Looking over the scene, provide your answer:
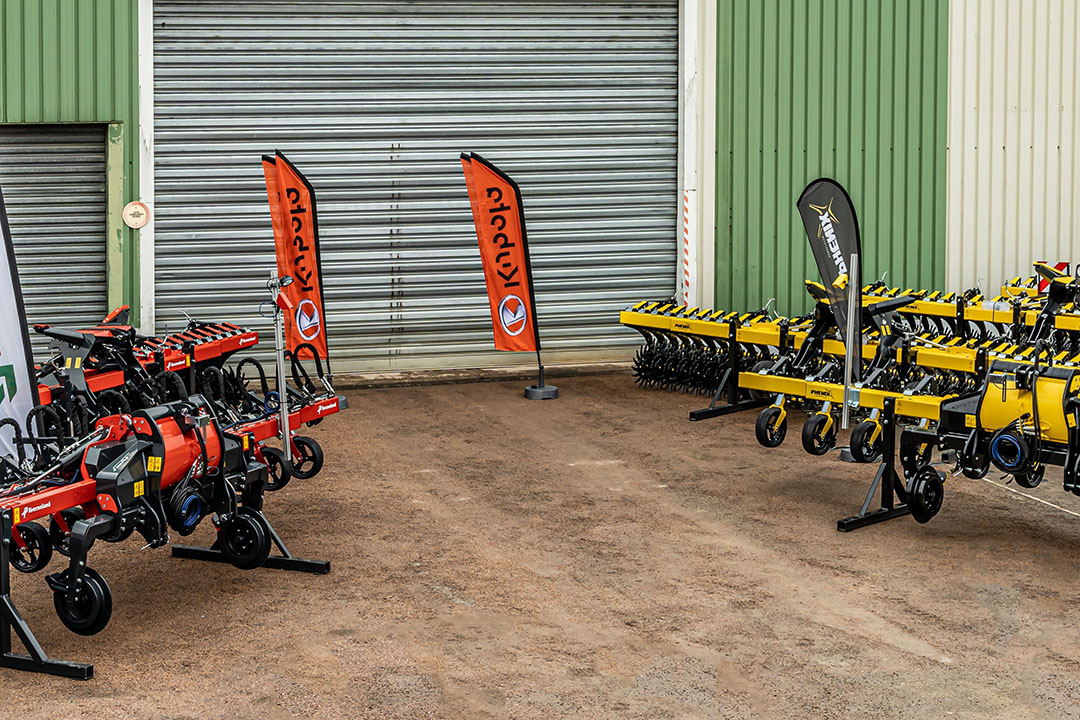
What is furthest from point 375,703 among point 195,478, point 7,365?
point 7,365

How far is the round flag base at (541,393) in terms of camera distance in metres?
12.6

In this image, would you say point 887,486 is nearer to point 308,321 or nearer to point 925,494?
point 925,494

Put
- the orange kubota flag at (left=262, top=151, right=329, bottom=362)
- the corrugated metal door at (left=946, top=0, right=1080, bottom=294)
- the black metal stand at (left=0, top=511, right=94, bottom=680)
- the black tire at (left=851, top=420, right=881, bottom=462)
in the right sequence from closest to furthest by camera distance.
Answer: the black metal stand at (left=0, top=511, right=94, bottom=680) < the black tire at (left=851, top=420, right=881, bottom=462) < the orange kubota flag at (left=262, top=151, right=329, bottom=362) < the corrugated metal door at (left=946, top=0, right=1080, bottom=294)

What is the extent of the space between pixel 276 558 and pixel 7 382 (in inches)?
63.5

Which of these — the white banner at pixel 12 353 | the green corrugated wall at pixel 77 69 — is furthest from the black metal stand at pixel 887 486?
the green corrugated wall at pixel 77 69

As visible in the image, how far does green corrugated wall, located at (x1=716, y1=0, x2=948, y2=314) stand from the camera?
14.3m

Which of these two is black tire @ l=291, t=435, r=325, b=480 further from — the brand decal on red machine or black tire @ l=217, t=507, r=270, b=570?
the brand decal on red machine

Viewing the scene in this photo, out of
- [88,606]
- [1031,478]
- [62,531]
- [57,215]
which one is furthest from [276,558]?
[57,215]

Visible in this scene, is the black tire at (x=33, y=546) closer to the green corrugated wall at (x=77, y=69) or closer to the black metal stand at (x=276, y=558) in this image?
the black metal stand at (x=276, y=558)

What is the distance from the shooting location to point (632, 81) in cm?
1434

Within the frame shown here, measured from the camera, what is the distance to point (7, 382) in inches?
259

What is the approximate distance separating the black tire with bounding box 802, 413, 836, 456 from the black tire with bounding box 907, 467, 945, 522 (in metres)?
1.16

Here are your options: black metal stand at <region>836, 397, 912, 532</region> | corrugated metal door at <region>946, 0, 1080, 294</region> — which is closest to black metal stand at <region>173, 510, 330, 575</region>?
black metal stand at <region>836, 397, 912, 532</region>

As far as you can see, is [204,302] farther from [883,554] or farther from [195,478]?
[883,554]
